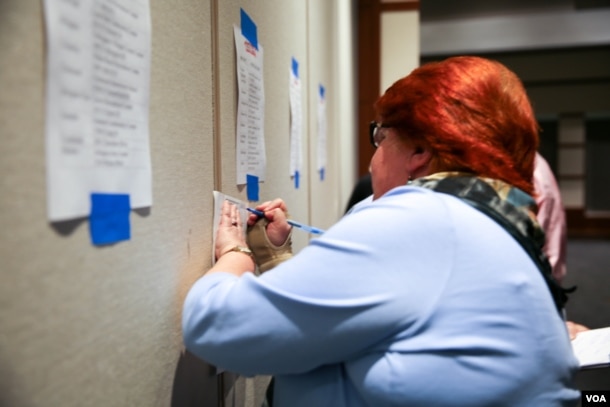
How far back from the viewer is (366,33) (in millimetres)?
3848

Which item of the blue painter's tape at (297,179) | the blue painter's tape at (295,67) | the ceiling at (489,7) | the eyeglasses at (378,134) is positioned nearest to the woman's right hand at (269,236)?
the eyeglasses at (378,134)

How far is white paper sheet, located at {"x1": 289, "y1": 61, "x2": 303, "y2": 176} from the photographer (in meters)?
1.52

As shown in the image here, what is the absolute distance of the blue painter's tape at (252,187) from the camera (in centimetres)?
108

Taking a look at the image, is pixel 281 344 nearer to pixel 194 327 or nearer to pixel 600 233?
pixel 194 327

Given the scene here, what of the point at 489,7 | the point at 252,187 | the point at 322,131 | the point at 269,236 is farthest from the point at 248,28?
the point at 489,7

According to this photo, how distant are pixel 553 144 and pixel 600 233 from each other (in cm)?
175

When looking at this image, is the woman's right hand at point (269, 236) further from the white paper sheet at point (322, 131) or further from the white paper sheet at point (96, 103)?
the white paper sheet at point (322, 131)

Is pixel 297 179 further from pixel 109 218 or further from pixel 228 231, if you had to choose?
pixel 109 218

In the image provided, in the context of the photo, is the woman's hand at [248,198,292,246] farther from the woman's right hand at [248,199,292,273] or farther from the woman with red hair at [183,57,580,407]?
the woman with red hair at [183,57,580,407]

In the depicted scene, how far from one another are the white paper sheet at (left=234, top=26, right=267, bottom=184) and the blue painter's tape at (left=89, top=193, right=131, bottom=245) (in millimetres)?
438

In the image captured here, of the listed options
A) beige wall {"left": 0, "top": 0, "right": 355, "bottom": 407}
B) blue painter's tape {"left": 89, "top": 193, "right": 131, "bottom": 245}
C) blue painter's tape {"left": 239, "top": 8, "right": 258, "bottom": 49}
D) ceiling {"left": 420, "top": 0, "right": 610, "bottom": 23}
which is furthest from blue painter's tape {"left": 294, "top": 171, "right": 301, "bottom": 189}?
ceiling {"left": 420, "top": 0, "right": 610, "bottom": 23}

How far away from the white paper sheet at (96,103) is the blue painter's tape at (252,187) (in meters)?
0.45

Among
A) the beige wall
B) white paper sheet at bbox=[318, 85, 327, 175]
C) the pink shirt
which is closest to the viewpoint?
the beige wall

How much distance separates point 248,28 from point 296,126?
0.56 meters
